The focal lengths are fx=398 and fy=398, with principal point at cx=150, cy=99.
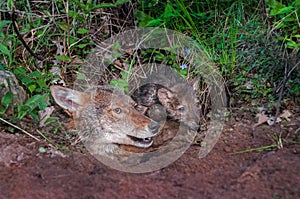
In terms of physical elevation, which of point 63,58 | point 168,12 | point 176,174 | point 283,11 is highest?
point 283,11

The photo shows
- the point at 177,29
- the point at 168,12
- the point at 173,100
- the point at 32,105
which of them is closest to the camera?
the point at 32,105

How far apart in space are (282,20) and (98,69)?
1.90m

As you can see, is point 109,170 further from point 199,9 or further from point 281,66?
point 199,9

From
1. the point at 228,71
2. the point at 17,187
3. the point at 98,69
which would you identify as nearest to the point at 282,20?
the point at 228,71

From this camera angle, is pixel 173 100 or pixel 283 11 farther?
pixel 173 100

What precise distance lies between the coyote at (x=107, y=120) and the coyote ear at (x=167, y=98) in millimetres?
445

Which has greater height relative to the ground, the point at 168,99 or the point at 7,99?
the point at 7,99

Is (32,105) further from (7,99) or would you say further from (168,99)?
(168,99)

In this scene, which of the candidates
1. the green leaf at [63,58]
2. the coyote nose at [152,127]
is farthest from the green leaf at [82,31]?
the coyote nose at [152,127]

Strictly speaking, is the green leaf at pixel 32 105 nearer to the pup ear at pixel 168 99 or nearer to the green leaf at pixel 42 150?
the green leaf at pixel 42 150

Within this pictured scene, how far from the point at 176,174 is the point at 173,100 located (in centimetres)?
128

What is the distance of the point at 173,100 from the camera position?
3887 millimetres

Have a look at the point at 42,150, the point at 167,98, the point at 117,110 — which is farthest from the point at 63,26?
the point at 42,150

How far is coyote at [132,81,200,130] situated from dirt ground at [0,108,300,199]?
0.64 m
